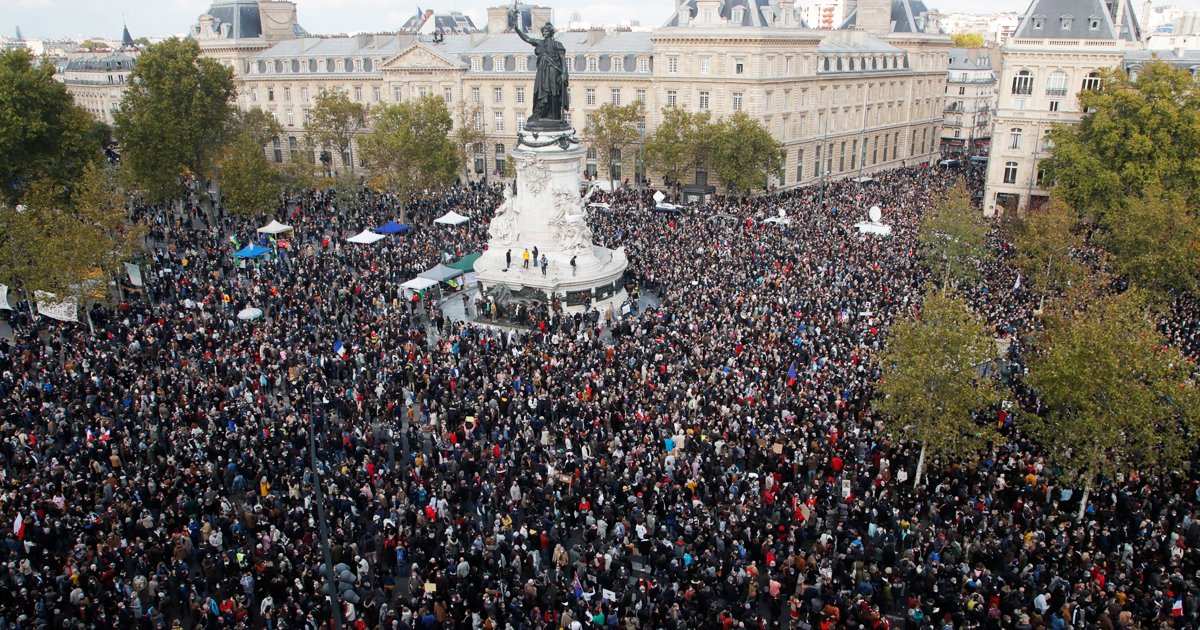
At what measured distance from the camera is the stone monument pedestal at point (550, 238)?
117ft

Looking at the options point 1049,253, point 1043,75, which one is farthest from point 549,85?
point 1043,75

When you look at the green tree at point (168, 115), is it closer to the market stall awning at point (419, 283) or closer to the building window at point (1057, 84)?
the market stall awning at point (419, 283)

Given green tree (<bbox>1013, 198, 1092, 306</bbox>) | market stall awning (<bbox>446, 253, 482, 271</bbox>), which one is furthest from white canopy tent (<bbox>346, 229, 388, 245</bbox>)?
green tree (<bbox>1013, 198, 1092, 306</bbox>)

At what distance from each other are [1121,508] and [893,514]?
5709 millimetres

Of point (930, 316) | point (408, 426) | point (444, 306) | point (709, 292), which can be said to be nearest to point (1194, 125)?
point (709, 292)

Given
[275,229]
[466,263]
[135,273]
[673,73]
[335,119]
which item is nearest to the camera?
[135,273]

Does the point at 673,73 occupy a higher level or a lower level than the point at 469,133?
higher

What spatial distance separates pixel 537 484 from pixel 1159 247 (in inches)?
1059

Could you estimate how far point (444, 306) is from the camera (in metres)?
38.3

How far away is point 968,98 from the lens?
97.3m

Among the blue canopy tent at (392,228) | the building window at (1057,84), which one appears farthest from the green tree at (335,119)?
the building window at (1057,84)

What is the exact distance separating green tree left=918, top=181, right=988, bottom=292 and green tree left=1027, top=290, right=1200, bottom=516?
1428 centimetres

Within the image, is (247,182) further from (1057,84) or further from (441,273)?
(1057,84)

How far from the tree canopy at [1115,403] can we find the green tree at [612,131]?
43690mm
